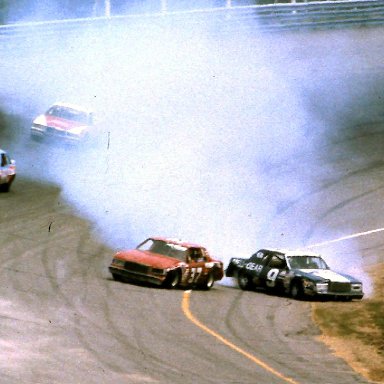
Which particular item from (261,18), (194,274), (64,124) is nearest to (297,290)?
(194,274)

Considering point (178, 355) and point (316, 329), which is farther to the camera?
point (316, 329)

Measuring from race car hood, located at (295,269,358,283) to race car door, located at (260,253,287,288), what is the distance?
381mm

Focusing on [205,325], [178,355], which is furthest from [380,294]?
[178,355]

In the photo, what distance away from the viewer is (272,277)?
25.7 metres

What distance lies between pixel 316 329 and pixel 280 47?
1007 inches

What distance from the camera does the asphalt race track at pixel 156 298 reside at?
1728 centimetres

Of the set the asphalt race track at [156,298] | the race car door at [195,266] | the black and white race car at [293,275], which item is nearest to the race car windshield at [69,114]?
the asphalt race track at [156,298]

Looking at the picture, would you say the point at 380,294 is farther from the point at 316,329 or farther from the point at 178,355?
the point at 178,355

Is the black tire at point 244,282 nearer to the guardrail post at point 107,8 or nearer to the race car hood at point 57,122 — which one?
the race car hood at point 57,122

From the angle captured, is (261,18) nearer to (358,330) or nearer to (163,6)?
(163,6)

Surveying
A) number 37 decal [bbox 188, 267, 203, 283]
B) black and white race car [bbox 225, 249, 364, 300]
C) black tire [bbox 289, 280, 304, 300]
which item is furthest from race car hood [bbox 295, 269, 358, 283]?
number 37 decal [bbox 188, 267, 203, 283]

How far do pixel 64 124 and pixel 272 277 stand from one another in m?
13.2

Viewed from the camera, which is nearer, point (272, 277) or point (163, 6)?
point (272, 277)

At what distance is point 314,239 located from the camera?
103 ft
